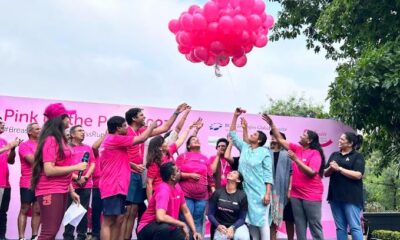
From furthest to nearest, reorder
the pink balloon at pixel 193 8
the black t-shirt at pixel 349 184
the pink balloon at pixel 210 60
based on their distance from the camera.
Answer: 1. the pink balloon at pixel 210 60
2. the pink balloon at pixel 193 8
3. the black t-shirt at pixel 349 184

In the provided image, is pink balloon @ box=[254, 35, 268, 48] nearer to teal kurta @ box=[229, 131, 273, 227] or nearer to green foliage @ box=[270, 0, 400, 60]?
teal kurta @ box=[229, 131, 273, 227]

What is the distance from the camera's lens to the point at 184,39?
5828mm

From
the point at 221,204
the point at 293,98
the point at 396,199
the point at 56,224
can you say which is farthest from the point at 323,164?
the point at 293,98

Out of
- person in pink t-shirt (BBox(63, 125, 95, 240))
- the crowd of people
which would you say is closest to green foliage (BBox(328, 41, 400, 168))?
the crowd of people

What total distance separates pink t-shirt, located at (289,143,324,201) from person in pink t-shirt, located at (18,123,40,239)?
3230mm

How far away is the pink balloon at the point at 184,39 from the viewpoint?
19.0 ft

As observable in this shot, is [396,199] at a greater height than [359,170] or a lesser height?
lesser

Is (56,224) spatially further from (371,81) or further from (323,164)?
(371,81)

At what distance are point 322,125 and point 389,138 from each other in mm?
1234

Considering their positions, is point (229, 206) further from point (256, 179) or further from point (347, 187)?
point (347, 187)

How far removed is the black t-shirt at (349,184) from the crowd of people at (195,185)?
0.01 m

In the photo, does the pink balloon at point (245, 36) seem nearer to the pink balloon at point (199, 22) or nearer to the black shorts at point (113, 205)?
the pink balloon at point (199, 22)

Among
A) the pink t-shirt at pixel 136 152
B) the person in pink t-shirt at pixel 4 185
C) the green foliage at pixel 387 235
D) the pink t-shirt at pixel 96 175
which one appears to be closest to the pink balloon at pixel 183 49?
the pink t-shirt at pixel 136 152

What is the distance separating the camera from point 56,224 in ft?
11.3
